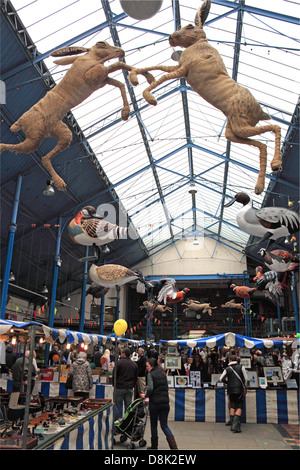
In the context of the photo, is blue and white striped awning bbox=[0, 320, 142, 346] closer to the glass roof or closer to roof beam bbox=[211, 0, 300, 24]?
the glass roof

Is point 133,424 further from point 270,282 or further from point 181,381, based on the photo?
point 270,282

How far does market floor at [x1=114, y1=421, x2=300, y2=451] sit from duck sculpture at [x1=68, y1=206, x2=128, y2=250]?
10.2ft

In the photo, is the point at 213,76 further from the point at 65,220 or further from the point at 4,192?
the point at 65,220

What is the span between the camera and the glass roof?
27.5 feet

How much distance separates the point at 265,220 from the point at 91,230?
2.46m

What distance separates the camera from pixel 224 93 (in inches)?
105

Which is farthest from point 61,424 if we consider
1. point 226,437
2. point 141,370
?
point 141,370

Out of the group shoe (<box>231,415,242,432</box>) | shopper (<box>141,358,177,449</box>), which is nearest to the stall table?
shoe (<box>231,415,242,432</box>)

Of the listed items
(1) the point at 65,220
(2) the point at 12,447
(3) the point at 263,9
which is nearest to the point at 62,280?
(1) the point at 65,220

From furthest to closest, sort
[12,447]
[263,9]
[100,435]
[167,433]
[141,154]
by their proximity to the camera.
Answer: [141,154] < [263,9] < [167,433] < [100,435] < [12,447]

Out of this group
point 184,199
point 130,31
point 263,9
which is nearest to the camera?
point 263,9

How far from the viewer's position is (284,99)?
10750 millimetres

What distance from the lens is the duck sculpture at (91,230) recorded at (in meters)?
5.47

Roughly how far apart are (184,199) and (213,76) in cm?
2019
